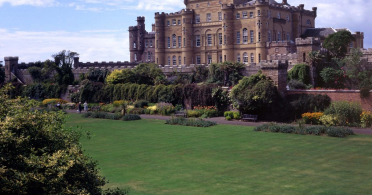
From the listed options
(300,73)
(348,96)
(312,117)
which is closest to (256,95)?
(312,117)

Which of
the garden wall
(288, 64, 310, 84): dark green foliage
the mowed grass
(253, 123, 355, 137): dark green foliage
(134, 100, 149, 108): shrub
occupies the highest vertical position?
(288, 64, 310, 84): dark green foliage

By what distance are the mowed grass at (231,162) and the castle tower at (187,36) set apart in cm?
4258

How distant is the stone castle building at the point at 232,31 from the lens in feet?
198

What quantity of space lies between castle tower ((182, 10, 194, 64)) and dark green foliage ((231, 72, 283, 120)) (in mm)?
36259

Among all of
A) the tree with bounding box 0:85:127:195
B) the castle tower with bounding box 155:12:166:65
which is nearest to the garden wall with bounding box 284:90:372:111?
the tree with bounding box 0:85:127:195

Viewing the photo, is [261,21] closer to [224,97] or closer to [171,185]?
[224,97]

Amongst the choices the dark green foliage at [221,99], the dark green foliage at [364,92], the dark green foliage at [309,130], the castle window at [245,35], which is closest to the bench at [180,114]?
the dark green foliage at [221,99]

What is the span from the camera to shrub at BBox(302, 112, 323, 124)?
29.4 m

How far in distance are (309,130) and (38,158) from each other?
18.9m

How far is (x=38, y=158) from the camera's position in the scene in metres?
9.47

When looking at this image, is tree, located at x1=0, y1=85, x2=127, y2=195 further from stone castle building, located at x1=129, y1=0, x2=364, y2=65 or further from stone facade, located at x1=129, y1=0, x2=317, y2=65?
stone facade, located at x1=129, y1=0, x2=317, y2=65

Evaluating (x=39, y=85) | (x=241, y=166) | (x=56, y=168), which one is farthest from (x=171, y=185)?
(x=39, y=85)

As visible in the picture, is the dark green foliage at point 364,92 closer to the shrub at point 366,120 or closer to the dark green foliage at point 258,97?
the shrub at point 366,120

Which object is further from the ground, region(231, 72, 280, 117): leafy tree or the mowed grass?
region(231, 72, 280, 117): leafy tree
